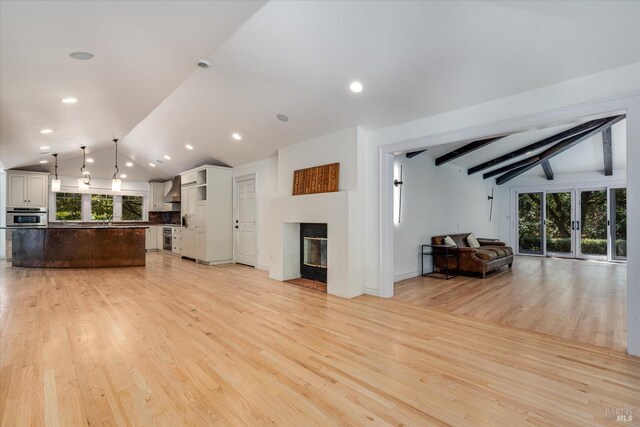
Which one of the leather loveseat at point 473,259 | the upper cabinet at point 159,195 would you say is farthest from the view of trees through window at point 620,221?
the upper cabinet at point 159,195

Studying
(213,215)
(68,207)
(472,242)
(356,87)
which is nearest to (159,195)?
(68,207)

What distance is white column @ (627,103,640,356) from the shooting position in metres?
2.66

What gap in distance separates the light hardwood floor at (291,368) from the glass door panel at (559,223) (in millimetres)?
8091

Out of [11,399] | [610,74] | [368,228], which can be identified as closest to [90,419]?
[11,399]

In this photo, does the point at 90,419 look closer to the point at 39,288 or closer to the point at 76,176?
the point at 39,288

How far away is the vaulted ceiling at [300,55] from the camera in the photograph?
2.47 meters

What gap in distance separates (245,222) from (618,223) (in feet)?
33.0

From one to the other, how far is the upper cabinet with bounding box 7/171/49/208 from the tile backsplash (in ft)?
9.80

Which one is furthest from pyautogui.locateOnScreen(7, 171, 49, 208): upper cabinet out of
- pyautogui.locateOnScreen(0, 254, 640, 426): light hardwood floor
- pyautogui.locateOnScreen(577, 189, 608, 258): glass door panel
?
pyautogui.locateOnScreen(577, 189, 608, 258): glass door panel

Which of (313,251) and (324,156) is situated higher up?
(324,156)

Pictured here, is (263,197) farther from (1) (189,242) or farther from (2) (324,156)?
(1) (189,242)

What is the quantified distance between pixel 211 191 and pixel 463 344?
662 cm

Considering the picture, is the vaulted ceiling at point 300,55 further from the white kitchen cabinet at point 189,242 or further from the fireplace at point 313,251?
the white kitchen cabinet at point 189,242

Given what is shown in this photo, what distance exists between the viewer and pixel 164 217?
11344 millimetres
